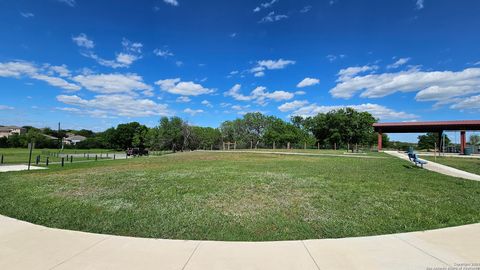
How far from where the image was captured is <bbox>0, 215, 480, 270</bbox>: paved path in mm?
3428

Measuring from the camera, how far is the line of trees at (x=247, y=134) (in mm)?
62438

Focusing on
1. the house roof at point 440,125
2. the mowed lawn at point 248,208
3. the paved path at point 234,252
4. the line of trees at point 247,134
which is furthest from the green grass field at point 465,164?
the line of trees at point 247,134

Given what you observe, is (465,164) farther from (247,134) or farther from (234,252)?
(247,134)

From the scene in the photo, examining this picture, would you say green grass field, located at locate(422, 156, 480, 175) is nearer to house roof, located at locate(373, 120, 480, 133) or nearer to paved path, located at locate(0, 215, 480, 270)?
paved path, located at locate(0, 215, 480, 270)

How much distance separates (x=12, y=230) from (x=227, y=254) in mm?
4099

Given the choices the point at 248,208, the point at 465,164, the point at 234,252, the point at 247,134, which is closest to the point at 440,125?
the point at 465,164

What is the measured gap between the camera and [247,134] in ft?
267

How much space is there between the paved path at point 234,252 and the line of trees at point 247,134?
44.4m

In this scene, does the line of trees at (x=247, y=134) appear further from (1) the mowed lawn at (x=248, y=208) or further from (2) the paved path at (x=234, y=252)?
(2) the paved path at (x=234, y=252)

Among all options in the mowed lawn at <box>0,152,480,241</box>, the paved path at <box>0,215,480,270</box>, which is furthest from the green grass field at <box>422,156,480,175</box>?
the paved path at <box>0,215,480,270</box>

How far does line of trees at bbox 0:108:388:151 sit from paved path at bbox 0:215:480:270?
146ft

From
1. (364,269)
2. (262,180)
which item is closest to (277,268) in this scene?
(364,269)

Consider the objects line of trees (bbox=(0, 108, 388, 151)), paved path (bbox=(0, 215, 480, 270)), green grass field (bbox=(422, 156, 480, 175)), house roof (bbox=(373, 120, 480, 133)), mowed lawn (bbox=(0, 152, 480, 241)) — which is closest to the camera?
paved path (bbox=(0, 215, 480, 270))

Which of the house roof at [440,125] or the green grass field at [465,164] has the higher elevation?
the house roof at [440,125]
